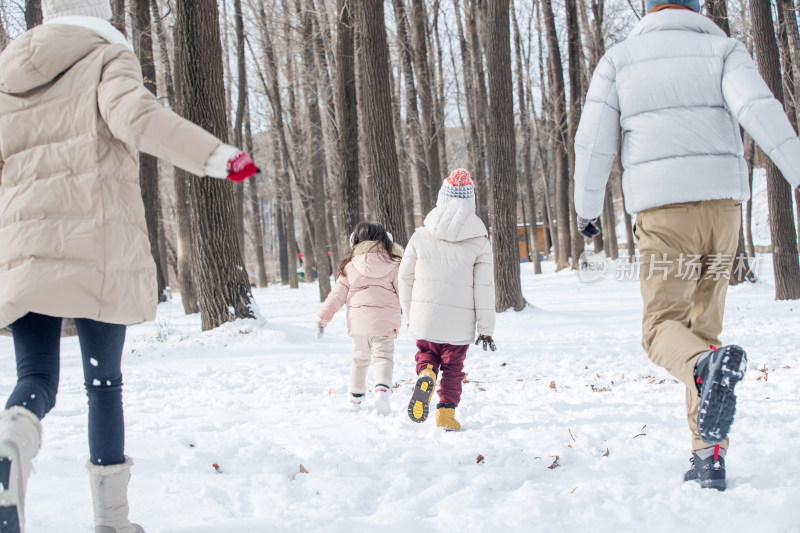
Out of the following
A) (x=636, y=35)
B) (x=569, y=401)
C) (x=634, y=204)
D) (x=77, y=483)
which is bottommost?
(x=569, y=401)

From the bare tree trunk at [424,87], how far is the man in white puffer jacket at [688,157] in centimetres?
1344

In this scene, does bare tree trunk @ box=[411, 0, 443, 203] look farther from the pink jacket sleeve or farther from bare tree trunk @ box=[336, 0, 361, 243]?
the pink jacket sleeve

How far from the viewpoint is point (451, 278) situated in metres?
4.57

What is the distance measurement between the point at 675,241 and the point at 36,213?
2.66m

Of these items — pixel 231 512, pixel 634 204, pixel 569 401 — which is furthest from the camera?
pixel 569 401

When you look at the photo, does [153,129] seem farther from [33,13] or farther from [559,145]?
[559,145]

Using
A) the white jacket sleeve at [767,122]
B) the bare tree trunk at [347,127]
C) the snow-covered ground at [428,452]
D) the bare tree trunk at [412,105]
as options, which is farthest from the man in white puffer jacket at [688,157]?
the bare tree trunk at [412,105]

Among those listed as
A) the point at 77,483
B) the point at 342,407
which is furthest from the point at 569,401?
the point at 77,483

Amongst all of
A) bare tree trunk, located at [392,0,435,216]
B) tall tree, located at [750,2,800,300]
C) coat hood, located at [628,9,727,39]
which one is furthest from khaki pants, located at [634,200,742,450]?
bare tree trunk, located at [392,0,435,216]

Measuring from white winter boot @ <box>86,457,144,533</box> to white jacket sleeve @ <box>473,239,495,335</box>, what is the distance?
2.64 meters

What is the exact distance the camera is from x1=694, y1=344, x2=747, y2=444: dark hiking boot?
7.93 ft

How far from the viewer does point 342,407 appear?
201 inches

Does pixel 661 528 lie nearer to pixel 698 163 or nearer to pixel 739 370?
pixel 739 370

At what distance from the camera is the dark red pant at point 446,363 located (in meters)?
4.50
